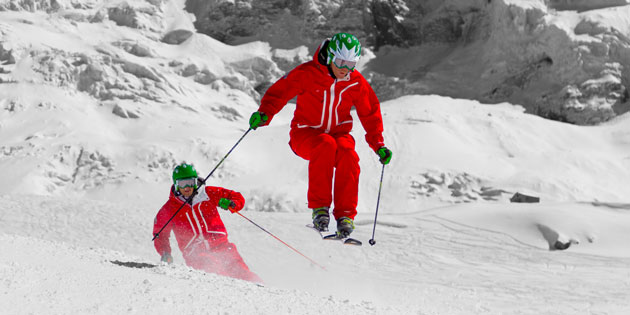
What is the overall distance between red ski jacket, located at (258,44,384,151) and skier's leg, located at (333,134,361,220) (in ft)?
0.80

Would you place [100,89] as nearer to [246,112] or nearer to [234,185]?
[246,112]

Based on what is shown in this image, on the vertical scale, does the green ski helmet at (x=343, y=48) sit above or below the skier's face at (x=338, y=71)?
above

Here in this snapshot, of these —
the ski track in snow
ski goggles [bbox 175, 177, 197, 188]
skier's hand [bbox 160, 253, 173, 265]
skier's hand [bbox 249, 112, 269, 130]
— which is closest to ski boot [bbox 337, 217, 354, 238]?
the ski track in snow

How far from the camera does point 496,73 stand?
37.7 metres

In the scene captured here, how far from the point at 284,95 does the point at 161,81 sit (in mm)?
31445

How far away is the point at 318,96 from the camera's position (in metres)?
4.94

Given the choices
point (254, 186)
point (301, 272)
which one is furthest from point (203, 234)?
point (254, 186)

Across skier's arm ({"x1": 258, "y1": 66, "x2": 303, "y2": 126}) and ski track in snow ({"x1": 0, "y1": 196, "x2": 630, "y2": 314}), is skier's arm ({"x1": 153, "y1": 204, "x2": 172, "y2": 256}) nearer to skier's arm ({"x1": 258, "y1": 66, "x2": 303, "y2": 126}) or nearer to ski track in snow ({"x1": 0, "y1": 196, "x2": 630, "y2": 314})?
ski track in snow ({"x1": 0, "y1": 196, "x2": 630, "y2": 314})

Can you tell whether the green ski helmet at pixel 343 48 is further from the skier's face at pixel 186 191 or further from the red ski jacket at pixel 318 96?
the skier's face at pixel 186 191

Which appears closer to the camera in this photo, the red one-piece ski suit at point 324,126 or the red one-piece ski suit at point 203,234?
the red one-piece ski suit at point 324,126

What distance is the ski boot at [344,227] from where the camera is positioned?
4.73 metres

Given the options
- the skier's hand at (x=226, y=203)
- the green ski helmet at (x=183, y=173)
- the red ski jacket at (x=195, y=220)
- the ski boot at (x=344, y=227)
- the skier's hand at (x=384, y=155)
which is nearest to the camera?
the ski boot at (x=344, y=227)

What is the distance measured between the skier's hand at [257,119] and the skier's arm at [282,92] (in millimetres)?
30

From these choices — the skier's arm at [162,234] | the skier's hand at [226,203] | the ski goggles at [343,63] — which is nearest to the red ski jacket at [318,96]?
the ski goggles at [343,63]
